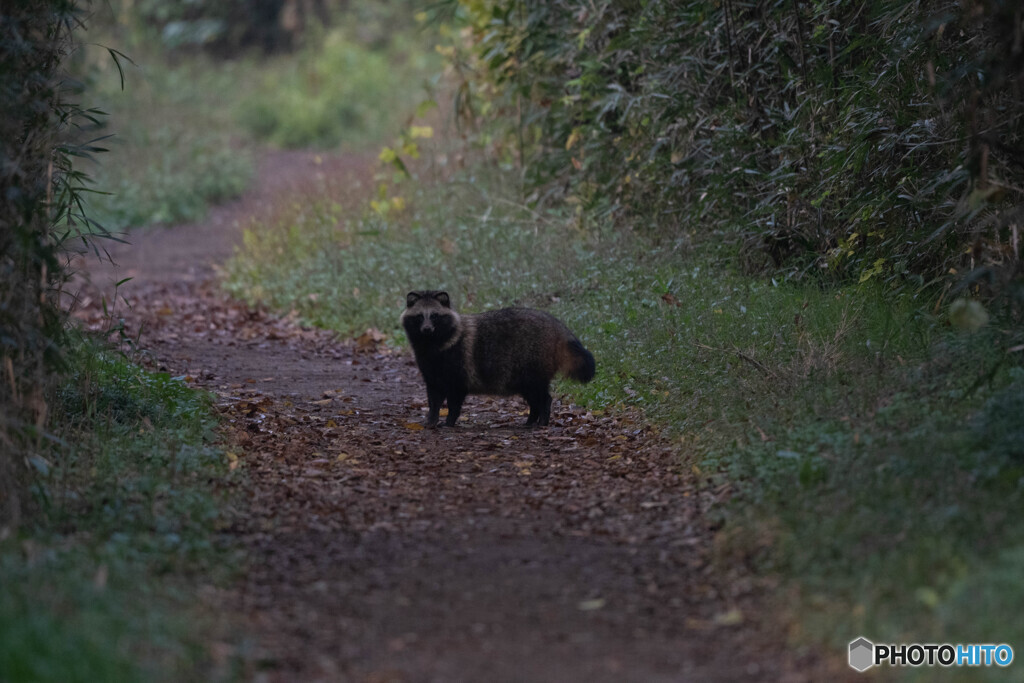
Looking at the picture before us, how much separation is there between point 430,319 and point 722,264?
371cm

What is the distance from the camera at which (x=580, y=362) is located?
8250 mm

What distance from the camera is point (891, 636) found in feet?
13.3

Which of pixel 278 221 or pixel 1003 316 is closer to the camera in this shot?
pixel 1003 316

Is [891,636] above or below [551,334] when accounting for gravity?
below

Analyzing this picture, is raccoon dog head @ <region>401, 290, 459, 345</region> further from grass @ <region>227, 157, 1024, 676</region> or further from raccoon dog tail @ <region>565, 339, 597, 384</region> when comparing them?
grass @ <region>227, 157, 1024, 676</region>

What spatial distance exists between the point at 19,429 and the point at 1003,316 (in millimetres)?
5718

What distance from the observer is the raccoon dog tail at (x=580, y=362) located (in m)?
8.24

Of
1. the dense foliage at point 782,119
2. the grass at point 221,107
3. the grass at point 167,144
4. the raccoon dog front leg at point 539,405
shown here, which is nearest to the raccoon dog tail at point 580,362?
the raccoon dog front leg at point 539,405

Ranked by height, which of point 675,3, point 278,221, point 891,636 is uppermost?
point 675,3

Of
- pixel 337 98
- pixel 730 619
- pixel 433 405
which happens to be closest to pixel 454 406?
pixel 433 405

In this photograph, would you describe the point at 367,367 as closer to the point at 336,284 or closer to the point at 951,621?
the point at 336,284

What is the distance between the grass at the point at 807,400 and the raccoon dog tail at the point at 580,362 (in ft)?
1.52

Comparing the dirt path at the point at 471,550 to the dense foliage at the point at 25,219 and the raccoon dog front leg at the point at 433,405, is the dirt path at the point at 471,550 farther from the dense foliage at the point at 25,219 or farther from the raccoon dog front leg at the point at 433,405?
the dense foliage at the point at 25,219

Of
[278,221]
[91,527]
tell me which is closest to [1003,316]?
[91,527]
